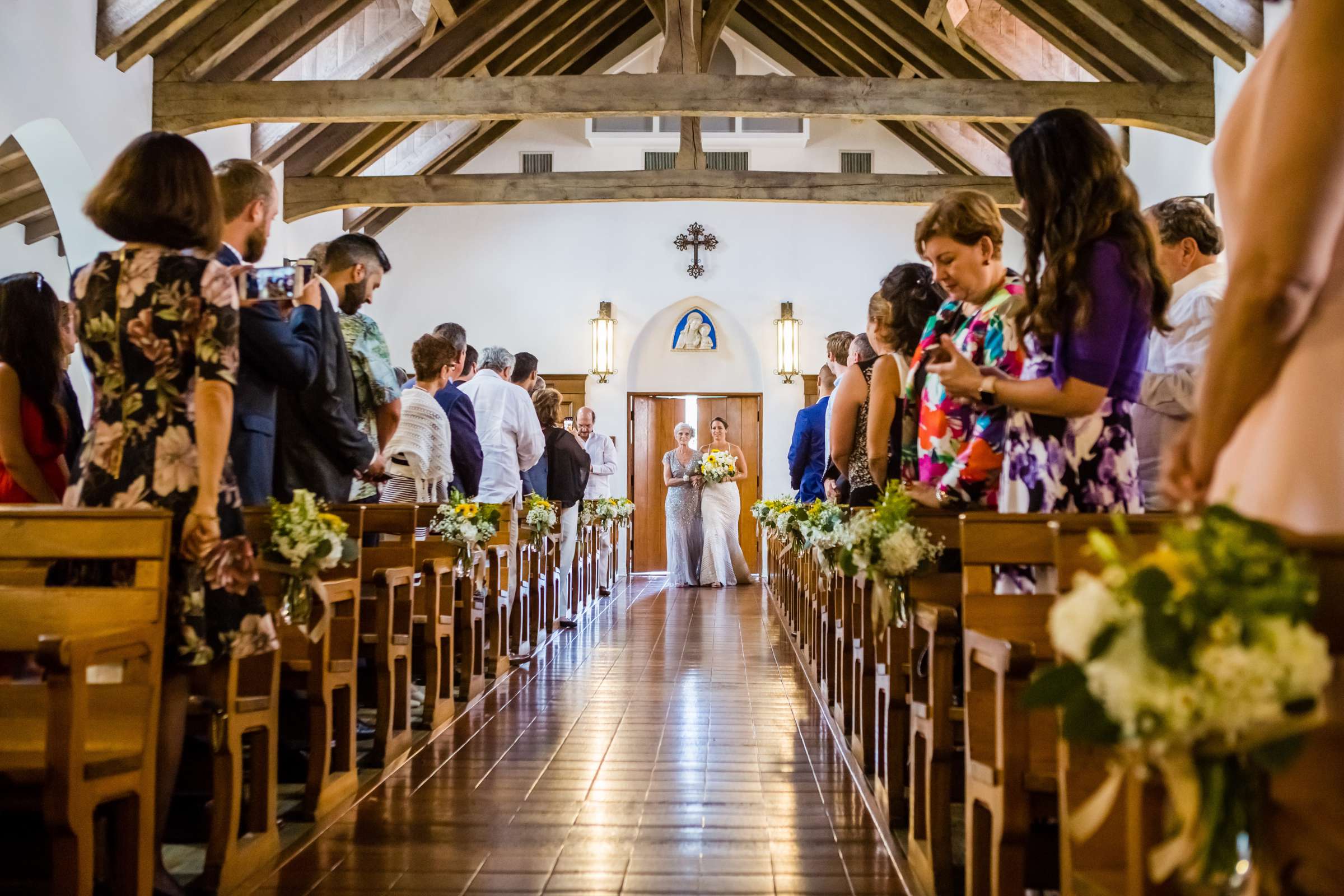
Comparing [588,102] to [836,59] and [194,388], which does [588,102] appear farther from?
[194,388]

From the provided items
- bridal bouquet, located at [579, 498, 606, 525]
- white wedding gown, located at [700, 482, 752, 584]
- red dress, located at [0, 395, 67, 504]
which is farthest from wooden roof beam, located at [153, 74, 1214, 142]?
red dress, located at [0, 395, 67, 504]

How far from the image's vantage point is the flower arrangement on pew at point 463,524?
Answer: 14.4 ft

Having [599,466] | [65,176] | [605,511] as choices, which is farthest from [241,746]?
[599,466]

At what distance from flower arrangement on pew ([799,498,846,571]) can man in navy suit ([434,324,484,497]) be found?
63.0 inches

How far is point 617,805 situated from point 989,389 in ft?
5.38

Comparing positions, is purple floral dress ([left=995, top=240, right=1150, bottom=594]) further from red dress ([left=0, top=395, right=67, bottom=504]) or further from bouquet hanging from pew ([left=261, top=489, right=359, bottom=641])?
red dress ([left=0, top=395, right=67, bottom=504])

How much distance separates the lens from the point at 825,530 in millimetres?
4461

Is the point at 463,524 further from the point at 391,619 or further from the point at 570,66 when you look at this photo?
the point at 570,66

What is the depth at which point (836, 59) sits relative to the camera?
12359 mm

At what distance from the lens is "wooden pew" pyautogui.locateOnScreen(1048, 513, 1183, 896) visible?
3.88ft

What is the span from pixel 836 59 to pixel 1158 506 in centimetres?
1030

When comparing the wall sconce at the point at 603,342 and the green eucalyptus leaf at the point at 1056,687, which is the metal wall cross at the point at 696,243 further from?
the green eucalyptus leaf at the point at 1056,687

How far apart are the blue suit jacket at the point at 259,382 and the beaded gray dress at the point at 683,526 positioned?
868 centimetres

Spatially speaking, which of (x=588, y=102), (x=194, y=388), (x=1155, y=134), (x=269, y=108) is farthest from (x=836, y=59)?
(x=194, y=388)
